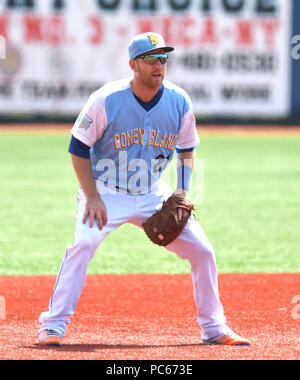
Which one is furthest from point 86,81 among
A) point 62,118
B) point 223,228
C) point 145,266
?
point 145,266

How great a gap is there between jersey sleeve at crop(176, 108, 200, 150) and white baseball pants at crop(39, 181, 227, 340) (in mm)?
321

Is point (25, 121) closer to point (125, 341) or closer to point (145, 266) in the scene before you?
point (145, 266)

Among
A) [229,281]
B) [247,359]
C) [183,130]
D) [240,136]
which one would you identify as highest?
[183,130]

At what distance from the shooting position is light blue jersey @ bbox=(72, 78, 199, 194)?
436 centimetres

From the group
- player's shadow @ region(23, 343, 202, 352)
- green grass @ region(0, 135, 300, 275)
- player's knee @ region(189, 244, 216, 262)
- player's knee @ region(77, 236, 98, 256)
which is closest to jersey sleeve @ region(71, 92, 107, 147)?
player's knee @ region(77, 236, 98, 256)

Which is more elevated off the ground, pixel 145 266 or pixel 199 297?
pixel 199 297

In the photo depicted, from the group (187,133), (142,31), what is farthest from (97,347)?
(142,31)

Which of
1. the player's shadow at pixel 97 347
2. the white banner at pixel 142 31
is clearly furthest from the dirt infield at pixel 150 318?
the white banner at pixel 142 31

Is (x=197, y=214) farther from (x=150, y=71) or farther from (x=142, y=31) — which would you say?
(x=142, y=31)

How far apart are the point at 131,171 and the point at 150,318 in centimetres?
114

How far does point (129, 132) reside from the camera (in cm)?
442

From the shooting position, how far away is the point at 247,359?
394 centimetres

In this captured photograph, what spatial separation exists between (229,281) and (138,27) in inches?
647

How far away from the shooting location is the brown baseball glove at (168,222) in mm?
4379
